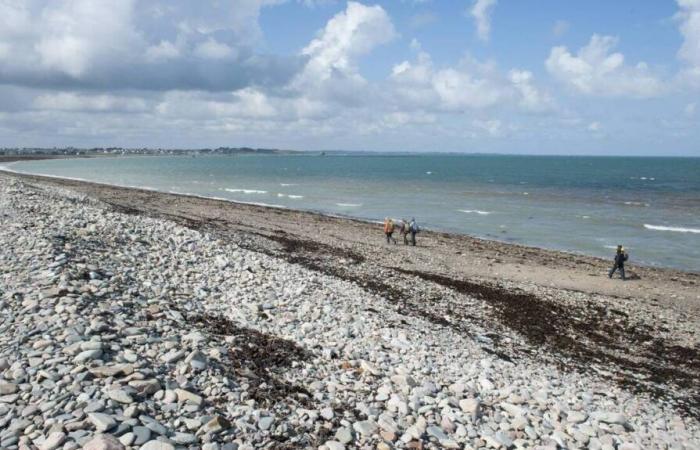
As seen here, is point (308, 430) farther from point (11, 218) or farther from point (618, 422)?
point (11, 218)

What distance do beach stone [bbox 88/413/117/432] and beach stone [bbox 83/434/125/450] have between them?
21 centimetres

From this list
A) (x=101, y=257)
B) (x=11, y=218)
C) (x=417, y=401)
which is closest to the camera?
(x=417, y=401)

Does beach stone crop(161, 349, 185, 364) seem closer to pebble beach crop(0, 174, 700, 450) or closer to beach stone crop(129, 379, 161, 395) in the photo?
pebble beach crop(0, 174, 700, 450)

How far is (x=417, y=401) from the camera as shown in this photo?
9055 millimetres

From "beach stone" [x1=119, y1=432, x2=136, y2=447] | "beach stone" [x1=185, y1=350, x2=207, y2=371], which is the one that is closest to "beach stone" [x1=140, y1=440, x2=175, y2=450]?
"beach stone" [x1=119, y1=432, x2=136, y2=447]

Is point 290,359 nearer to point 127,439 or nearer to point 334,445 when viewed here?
point 334,445

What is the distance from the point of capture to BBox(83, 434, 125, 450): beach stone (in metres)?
6.04

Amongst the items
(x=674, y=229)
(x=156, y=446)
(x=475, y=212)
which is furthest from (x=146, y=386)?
(x=475, y=212)

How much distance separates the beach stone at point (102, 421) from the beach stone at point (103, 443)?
0.21m

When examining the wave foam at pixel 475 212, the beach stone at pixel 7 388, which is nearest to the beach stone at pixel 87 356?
the beach stone at pixel 7 388

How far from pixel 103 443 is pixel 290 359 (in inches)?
175

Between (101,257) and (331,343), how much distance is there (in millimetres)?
7951

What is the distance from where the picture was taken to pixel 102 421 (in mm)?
6562

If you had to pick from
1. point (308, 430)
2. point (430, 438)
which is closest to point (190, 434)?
point (308, 430)
